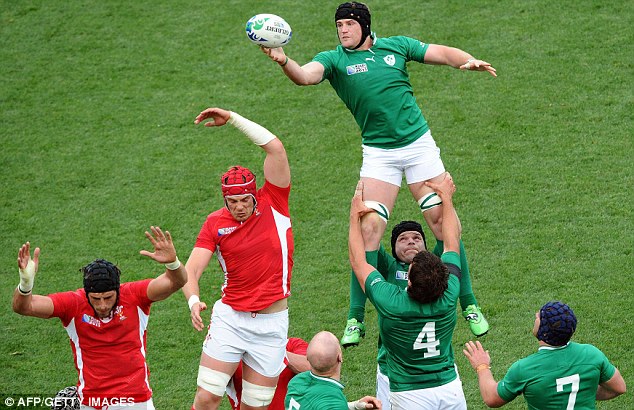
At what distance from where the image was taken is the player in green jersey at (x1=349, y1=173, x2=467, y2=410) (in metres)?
7.07

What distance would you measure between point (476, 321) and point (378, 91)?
202cm

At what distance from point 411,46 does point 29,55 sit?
922cm

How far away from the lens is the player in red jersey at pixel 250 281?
8.07m

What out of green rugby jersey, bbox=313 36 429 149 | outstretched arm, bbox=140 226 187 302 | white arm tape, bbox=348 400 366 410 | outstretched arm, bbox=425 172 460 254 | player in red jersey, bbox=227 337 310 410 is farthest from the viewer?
player in red jersey, bbox=227 337 310 410

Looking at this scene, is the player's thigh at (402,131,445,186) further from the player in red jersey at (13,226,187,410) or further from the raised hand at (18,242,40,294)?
the raised hand at (18,242,40,294)

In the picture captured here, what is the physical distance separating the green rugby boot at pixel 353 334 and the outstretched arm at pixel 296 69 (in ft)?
6.56

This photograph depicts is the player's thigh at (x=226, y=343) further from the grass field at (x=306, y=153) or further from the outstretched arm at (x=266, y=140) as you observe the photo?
the grass field at (x=306, y=153)

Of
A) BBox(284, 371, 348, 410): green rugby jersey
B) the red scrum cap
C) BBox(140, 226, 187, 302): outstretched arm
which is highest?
the red scrum cap

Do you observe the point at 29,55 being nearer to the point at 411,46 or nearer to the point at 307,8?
the point at 307,8

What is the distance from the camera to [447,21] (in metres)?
15.3

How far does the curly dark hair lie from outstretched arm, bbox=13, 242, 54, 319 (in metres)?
2.66

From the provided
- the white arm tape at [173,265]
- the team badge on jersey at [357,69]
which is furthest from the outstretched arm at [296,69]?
the white arm tape at [173,265]

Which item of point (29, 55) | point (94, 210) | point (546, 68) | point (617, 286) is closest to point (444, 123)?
point (546, 68)

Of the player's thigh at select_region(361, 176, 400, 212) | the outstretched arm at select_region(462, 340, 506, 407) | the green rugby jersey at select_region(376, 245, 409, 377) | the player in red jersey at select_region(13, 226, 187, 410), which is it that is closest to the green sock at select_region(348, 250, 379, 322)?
the green rugby jersey at select_region(376, 245, 409, 377)
